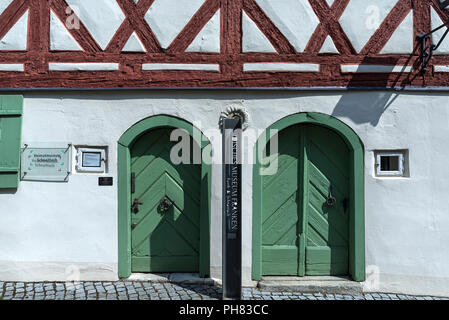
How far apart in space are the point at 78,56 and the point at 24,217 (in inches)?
90.6

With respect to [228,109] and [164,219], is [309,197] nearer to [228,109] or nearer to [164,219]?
[228,109]

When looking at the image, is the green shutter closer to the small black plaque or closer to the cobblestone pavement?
the small black plaque

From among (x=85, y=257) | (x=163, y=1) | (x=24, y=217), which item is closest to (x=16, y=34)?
(x=163, y=1)

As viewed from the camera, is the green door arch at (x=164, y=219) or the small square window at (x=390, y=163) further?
the green door arch at (x=164, y=219)

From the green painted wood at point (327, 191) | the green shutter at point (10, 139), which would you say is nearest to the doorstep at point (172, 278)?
the green painted wood at point (327, 191)

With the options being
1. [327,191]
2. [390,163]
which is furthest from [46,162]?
[390,163]

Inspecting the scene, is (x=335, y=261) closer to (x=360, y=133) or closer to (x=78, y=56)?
(x=360, y=133)

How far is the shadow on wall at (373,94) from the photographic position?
4.05 meters

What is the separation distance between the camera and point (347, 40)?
4.06 metres

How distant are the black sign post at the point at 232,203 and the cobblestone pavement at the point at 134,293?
1.31ft

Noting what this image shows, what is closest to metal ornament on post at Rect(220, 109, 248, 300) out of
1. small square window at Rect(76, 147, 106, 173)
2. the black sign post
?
the black sign post

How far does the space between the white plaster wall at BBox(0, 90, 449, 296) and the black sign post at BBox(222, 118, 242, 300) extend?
479 millimetres

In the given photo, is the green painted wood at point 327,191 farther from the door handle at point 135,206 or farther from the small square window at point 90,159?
the small square window at point 90,159

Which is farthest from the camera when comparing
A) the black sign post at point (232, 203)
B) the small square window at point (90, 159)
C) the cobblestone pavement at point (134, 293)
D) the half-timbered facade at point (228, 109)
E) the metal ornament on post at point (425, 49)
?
the small square window at point (90, 159)
